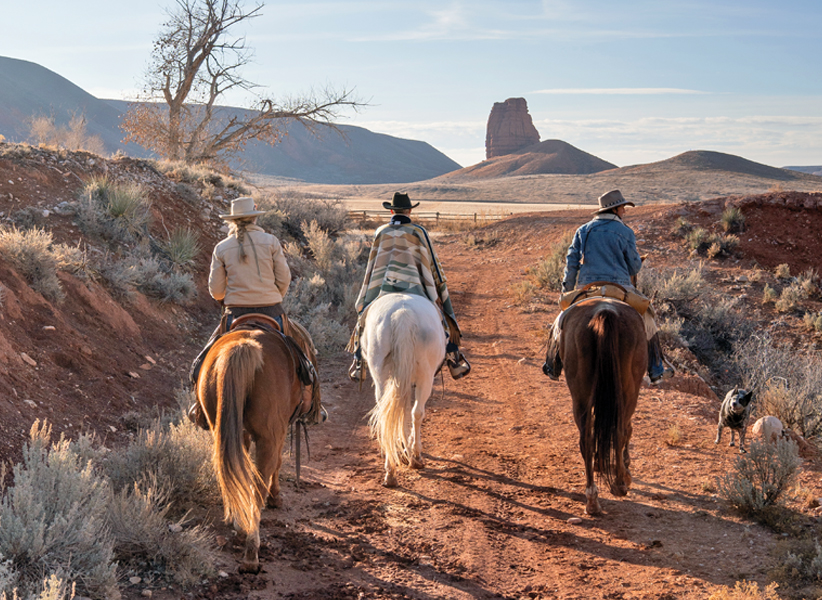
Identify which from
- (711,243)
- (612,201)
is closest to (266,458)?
(612,201)

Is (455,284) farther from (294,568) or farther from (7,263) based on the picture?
(294,568)

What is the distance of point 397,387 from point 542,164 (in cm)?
13710

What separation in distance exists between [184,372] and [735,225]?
17.6 m

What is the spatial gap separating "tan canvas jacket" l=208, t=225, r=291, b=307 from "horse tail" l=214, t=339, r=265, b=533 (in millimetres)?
1069

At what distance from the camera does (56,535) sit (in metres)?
3.43

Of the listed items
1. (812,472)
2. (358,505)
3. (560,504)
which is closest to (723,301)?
(812,472)

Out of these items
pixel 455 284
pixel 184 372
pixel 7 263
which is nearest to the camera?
pixel 7 263

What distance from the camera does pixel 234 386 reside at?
154 inches

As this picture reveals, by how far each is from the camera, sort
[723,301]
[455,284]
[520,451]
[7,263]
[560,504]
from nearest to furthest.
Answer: [560,504] → [520,451] → [7,263] → [723,301] → [455,284]

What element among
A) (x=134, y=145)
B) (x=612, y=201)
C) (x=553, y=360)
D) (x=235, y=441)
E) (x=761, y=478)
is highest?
(x=134, y=145)

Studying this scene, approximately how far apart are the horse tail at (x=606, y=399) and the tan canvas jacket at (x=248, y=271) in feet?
8.78

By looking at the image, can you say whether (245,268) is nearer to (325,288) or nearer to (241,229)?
(241,229)

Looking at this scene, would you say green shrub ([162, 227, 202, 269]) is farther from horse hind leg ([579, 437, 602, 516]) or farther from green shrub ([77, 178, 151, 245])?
horse hind leg ([579, 437, 602, 516])

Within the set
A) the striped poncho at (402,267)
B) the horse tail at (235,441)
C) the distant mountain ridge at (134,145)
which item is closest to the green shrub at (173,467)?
the horse tail at (235,441)
